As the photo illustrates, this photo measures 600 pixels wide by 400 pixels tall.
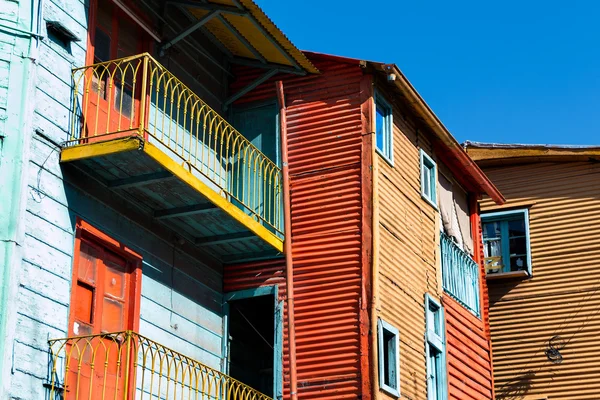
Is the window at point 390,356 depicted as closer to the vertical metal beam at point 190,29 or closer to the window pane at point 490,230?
the vertical metal beam at point 190,29

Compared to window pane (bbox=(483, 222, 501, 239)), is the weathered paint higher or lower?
lower

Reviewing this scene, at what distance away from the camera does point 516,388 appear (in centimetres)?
2556

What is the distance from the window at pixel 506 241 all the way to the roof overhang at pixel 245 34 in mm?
9240

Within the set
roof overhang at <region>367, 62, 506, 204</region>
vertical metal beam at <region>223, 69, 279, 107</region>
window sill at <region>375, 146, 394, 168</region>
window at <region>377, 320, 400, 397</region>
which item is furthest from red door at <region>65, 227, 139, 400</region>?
Result: roof overhang at <region>367, 62, 506, 204</region>

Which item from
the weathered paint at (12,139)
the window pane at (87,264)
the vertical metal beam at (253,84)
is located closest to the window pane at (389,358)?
the vertical metal beam at (253,84)

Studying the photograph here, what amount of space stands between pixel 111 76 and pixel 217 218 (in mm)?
2840

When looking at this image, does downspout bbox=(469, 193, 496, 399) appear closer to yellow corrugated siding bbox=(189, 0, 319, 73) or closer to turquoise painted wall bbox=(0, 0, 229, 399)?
yellow corrugated siding bbox=(189, 0, 319, 73)

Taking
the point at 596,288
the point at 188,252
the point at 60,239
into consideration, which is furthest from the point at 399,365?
the point at 596,288

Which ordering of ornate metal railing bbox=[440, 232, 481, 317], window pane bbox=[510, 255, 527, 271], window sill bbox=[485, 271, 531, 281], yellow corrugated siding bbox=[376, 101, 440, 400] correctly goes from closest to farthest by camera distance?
yellow corrugated siding bbox=[376, 101, 440, 400], ornate metal railing bbox=[440, 232, 481, 317], window sill bbox=[485, 271, 531, 281], window pane bbox=[510, 255, 527, 271]

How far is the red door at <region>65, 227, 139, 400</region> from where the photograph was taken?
557 inches

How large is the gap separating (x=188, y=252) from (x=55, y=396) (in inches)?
174

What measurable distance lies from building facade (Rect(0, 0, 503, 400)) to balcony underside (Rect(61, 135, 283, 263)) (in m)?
0.04

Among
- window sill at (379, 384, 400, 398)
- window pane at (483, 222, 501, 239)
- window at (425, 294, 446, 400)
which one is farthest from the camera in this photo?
window pane at (483, 222, 501, 239)

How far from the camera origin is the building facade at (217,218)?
1418 cm
